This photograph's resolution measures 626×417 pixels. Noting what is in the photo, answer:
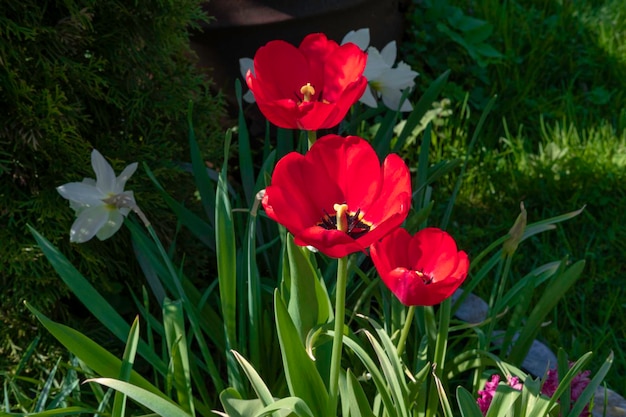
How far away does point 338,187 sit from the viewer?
1.23 meters

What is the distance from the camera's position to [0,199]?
1.79m

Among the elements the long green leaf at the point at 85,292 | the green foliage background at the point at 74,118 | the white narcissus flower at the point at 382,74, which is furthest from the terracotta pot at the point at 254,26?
the long green leaf at the point at 85,292

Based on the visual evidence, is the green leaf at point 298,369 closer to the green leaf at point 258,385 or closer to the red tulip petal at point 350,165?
the green leaf at point 258,385

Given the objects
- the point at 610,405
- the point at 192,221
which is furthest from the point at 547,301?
the point at 192,221

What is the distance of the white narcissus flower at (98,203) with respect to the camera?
1549 mm

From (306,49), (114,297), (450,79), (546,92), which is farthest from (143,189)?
(546,92)

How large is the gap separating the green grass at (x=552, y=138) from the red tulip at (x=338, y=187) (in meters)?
1.16

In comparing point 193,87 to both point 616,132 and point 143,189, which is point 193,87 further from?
point 616,132

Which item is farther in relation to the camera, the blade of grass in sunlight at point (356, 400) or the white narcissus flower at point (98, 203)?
the white narcissus flower at point (98, 203)

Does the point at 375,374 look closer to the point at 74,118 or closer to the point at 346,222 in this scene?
the point at 346,222

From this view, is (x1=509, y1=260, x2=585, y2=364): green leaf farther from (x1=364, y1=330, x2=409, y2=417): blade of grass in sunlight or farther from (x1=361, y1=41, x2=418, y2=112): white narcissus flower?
(x1=361, y1=41, x2=418, y2=112): white narcissus flower

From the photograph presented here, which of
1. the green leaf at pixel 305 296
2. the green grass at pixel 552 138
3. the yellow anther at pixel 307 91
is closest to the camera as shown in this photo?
the yellow anther at pixel 307 91

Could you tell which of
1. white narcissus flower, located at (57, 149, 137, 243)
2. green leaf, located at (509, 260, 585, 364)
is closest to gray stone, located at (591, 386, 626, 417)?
green leaf, located at (509, 260, 585, 364)

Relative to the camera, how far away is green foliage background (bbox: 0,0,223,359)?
177cm
